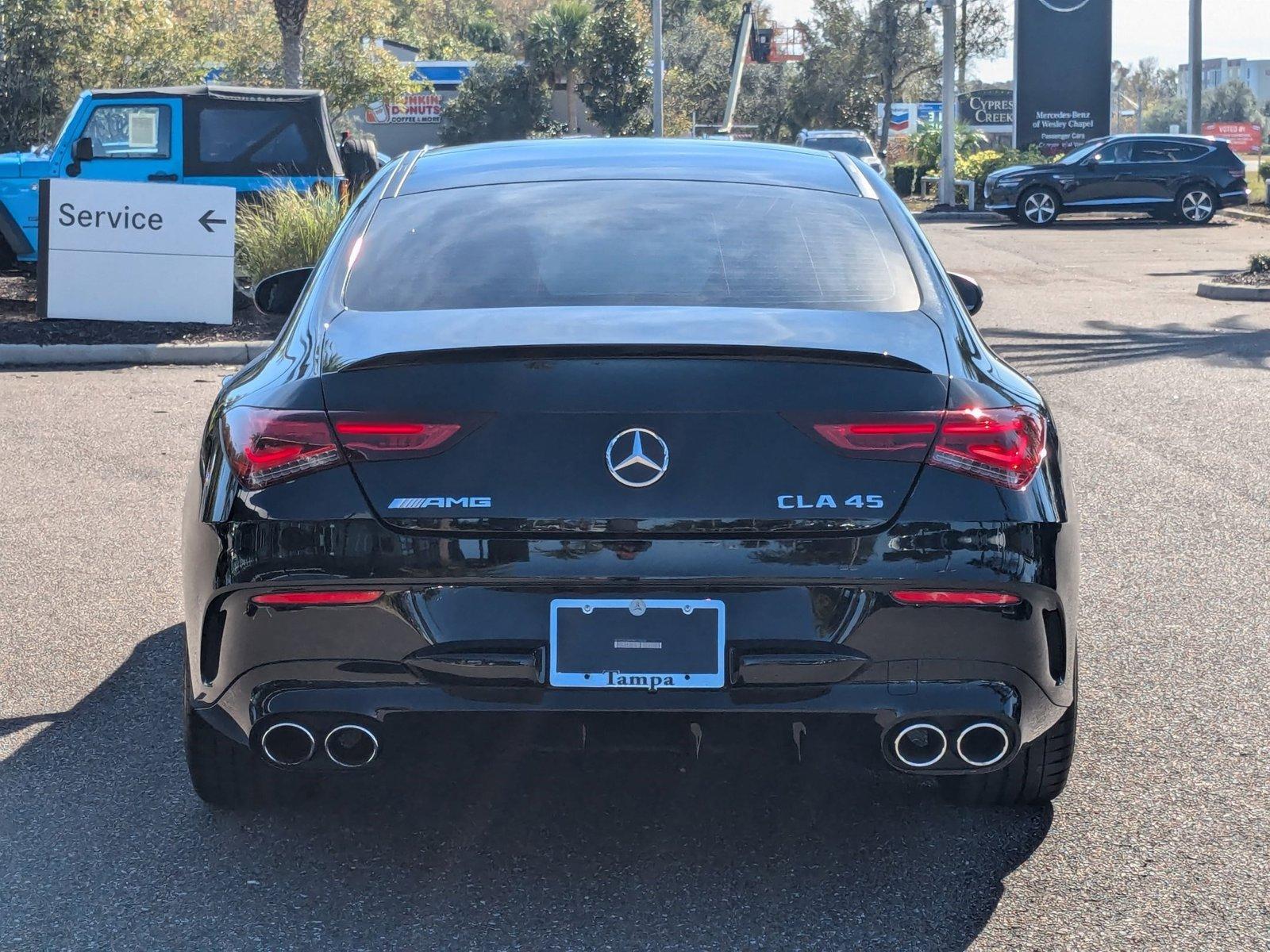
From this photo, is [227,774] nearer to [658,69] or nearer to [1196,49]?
[1196,49]

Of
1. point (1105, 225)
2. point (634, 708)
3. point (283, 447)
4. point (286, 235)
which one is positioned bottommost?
point (634, 708)

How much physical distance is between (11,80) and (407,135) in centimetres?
3902

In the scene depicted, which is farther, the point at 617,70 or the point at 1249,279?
the point at 617,70

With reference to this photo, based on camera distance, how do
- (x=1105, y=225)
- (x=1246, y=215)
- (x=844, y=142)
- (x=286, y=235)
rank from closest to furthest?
(x=286, y=235)
(x=1105, y=225)
(x=1246, y=215)
(x=844, y=142)

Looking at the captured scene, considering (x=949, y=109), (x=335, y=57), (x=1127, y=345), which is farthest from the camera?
(x=949, y=109)

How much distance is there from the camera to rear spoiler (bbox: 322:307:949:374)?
3.05 m

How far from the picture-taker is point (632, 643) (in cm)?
297

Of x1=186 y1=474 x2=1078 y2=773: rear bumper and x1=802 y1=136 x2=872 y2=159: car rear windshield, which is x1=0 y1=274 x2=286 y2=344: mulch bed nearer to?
x1=186 y1=474 x2=1078 y2=773: rear bumper

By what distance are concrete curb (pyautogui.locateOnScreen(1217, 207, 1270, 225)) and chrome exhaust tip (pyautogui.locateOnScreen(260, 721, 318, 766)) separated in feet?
94.4

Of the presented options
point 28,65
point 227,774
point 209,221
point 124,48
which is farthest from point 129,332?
point 124,48

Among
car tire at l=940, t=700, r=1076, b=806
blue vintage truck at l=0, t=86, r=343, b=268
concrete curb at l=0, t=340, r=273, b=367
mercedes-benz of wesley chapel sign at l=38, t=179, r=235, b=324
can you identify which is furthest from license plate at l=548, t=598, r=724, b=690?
blue vintage truck at l=0, t=86, r=343, b=268

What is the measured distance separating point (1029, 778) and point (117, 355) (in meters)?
9.83

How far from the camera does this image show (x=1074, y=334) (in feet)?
42.8

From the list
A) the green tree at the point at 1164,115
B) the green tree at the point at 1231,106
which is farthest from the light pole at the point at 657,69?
the green tree at the point at 1231,106
